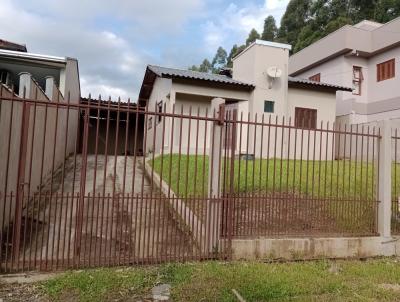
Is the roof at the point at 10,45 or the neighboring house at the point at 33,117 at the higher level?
the roof at the point at 10,45

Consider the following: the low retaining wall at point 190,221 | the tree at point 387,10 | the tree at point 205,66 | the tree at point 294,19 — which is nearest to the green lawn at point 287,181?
the low retaining wall at point 190,221

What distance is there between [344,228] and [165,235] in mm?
3227

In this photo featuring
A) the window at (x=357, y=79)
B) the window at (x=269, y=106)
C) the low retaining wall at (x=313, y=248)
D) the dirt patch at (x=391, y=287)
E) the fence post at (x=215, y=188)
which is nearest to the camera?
the dirt patch at (x=391, y=287)

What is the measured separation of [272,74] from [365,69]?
7785mm

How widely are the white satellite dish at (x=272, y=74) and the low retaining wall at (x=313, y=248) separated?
1064 cm

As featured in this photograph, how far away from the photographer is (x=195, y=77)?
15906mm

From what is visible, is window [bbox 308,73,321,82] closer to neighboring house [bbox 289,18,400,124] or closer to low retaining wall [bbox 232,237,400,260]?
neighboring house [bbox 289,18,400,124]

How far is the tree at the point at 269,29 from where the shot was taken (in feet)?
143

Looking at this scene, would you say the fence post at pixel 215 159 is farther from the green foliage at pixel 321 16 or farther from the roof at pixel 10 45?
the green foliage at pixel 321 16

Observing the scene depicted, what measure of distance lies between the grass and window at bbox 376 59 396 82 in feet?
53.9

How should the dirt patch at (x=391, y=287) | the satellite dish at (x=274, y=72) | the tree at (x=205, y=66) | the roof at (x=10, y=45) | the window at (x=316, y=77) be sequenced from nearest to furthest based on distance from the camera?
the dirt patch at (x=391, y=287) < the roof at (x=10, y=45) < the satellite dish at (x=274, y=72) < the window at (x=316, y=77) < the tree at (x=205, y=66)

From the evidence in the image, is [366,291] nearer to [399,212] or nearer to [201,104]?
[399,212]

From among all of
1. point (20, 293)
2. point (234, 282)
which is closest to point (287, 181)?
point (234, 282)

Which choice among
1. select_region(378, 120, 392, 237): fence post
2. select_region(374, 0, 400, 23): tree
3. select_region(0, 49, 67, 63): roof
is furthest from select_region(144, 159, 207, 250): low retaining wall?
select_region(374, 0, 400, 23): tree
